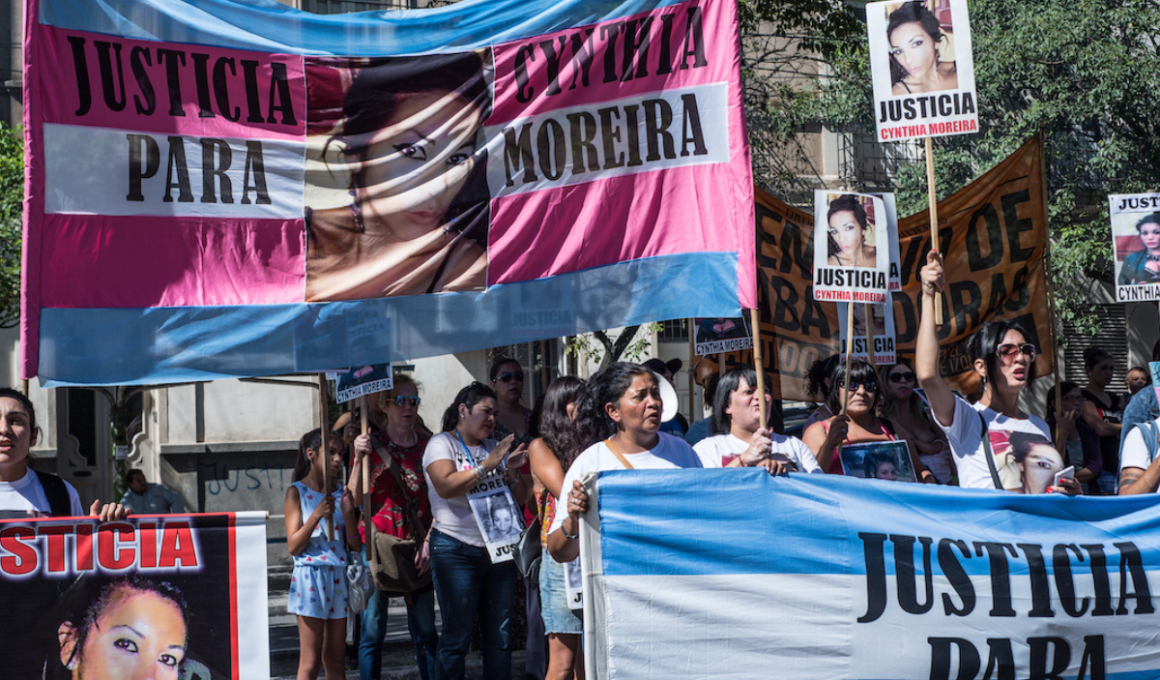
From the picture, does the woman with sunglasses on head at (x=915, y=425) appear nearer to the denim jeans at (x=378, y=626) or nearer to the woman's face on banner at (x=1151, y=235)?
the woman's face on banner at (x=1151, y=235)

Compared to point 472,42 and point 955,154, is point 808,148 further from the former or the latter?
point 472,42

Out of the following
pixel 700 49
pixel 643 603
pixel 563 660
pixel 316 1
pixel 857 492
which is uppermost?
pixel 316 1

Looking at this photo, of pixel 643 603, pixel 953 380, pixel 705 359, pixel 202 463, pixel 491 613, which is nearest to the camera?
pixel 643 603

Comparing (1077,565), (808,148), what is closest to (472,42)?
(1077,565)

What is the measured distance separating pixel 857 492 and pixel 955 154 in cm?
1604

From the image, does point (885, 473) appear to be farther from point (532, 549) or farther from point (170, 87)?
point (170, 87)

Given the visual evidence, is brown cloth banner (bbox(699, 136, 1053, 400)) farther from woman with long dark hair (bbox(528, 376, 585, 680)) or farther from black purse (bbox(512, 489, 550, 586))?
woman with long dark hair (bbox(528, 376, 585, 680))

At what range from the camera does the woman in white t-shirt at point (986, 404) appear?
510 centimetres

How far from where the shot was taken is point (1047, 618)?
4723 mm

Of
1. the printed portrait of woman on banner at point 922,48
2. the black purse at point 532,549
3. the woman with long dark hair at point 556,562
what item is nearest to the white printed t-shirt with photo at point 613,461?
the woman with long dark hair at point 556,562

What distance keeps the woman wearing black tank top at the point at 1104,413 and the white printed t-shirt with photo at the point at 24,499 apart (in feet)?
23.7

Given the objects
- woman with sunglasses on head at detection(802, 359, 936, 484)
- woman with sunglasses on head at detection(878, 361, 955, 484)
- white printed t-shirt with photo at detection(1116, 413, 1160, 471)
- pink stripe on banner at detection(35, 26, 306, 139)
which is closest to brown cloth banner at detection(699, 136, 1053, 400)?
woman with sunglasses on head at detection(878, 361, 955, 484)

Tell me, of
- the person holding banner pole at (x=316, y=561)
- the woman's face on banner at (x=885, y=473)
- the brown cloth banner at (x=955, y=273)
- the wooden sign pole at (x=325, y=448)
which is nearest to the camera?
the woman's face on banner at (x=885, y=473)

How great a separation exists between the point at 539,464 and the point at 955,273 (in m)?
4.97
